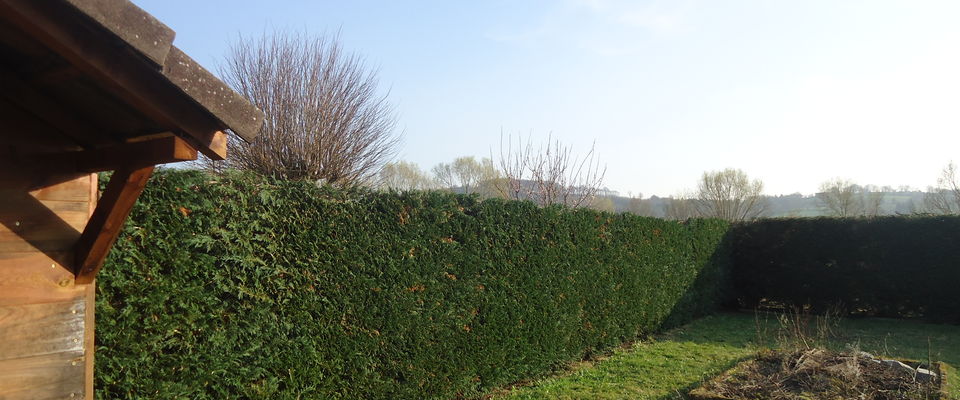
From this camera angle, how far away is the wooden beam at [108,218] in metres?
2.29

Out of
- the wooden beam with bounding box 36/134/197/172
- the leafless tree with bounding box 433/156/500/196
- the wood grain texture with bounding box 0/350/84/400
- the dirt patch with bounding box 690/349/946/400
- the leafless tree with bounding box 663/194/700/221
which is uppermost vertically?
the leafless tree with bounding box 433/156/500/196

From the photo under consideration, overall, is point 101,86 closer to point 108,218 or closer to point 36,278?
point 108,218

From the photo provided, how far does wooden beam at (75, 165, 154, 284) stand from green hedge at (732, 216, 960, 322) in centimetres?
1478

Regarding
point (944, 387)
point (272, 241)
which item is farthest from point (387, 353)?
point (944, 387)

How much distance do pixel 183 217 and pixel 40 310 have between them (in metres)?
1.34

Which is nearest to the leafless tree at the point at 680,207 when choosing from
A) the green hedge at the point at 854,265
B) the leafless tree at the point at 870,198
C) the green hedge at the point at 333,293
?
the leafless tree at the point at 870,198

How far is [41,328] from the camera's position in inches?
92.9

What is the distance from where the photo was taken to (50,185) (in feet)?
7.92

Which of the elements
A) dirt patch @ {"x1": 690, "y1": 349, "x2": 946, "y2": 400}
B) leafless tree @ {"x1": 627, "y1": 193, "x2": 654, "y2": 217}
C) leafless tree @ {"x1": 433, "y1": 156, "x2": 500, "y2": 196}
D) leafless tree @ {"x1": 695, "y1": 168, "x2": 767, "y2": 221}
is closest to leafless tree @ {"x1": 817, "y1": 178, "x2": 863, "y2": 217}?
leafless tree @ {"x1": 695, "y1": 168, "x2": 767, "y2": 221}

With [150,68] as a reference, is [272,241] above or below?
below

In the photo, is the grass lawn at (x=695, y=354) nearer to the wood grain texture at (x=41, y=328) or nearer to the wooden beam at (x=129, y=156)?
the wood grain texture at (x=41, y=328)

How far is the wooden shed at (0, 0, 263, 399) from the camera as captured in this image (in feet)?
6.03

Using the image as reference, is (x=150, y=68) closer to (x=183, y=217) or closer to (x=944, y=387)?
(x=183, y=217)

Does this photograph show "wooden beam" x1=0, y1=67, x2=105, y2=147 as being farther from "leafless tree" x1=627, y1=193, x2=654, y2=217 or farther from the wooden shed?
"leafless tree" x1=627, y1=193, x2=654, y2=217
